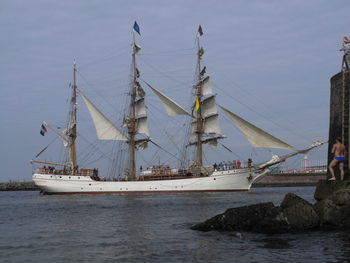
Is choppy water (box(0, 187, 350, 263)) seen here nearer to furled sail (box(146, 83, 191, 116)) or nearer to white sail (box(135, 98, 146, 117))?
furled sail (box(146, 83, 191, 116))

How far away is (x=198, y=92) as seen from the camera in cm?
7075

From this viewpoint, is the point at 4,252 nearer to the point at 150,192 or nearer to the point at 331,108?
the point at 331,108

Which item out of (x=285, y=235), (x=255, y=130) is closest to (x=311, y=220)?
(x=285, y=235)

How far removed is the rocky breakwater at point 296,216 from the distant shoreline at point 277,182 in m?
78.0

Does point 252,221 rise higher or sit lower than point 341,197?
lower

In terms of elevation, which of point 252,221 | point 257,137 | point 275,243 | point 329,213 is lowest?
point 275,243

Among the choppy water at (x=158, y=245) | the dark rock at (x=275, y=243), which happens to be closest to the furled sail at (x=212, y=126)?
the choppy water at (x=158, y=245)

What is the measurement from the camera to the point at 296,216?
19.3 m

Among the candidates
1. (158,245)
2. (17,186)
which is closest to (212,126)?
(158,245)

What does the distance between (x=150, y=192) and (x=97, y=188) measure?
729 centimetres

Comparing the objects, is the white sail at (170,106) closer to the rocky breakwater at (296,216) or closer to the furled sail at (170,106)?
the furled sail at (170,106)

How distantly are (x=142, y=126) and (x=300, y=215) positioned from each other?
172 feet

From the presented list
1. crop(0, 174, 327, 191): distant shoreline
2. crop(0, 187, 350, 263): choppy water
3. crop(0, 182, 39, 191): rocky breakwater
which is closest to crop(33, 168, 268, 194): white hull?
crop(0, 174, 327, 191): distant shoreline

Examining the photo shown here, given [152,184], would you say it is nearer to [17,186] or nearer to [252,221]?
[252,221]
